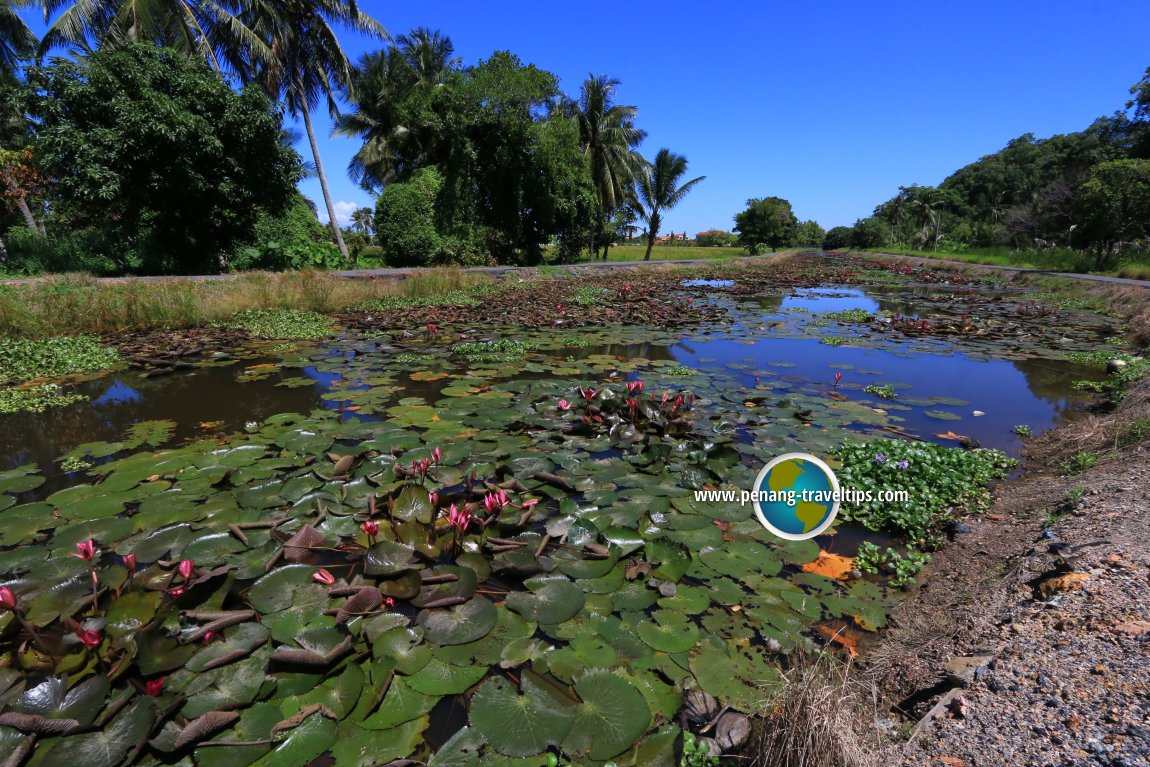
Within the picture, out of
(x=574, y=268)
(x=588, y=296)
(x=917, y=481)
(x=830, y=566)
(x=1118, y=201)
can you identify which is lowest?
(x=830, y=566)

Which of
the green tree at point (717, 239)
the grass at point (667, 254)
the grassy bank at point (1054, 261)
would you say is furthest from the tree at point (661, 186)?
Answer: the green tree at point (717, 239)

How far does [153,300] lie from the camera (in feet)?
25.5

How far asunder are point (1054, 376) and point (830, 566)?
619 centimetres

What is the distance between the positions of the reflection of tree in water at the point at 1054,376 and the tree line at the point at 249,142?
16983 millimetres

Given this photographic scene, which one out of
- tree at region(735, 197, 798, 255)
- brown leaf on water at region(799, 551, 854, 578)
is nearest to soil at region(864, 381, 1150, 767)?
brown leaf on water at region(799, 551, 854, 578)

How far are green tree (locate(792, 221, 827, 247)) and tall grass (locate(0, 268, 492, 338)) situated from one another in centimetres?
8394

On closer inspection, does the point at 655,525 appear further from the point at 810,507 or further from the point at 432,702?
the point at 432,702

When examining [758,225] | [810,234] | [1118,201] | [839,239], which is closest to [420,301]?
[1118,201]

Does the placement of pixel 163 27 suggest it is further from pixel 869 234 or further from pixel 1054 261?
pixel 869 234

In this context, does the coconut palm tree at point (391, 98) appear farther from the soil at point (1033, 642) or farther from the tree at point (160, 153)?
the soil at point (1033, 642)

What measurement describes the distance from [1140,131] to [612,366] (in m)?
41.1

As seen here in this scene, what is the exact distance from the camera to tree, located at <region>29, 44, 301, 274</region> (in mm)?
10852

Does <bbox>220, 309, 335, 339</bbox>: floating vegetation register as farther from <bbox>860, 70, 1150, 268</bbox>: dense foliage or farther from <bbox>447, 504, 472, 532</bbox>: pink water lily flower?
<bbox>860, 70, 1150, 268</bbox>: dense foliage

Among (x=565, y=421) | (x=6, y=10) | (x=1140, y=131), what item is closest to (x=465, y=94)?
(x=6, y=10)
